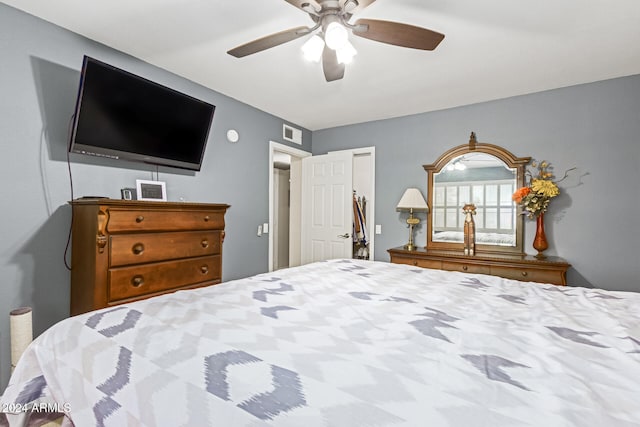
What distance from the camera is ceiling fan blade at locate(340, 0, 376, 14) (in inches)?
58.3

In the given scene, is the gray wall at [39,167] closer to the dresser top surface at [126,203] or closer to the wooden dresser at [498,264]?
the dresser top surface at [126,203]

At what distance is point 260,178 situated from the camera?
3.67m

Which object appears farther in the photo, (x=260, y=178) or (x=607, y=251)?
(x=260, y=178)

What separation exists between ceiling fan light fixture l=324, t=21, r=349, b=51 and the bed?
1297 millimetres

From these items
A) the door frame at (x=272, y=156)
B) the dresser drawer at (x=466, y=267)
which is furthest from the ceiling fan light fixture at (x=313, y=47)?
the dresser drawer at (x=466, y=267)

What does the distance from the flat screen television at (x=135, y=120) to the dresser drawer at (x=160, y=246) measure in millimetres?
685

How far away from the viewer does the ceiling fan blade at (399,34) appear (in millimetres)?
1612

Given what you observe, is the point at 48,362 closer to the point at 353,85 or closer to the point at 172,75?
the point at 172,75

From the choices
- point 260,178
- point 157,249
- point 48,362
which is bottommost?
point 48,362

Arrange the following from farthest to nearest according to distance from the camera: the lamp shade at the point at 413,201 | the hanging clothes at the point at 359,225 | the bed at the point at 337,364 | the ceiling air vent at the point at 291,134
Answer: the hanging clothes at the point at 359,225 → the ceiling air vent at the point at 291,134 → the lamp shade at the point at 413,201 → the bed at the point at 337,364

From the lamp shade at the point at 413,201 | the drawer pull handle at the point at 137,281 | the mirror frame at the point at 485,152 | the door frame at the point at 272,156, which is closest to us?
the drawer pull handle at the point at 137,281

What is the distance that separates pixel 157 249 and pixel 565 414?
86.8 inches

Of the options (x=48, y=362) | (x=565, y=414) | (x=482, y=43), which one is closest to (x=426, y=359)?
(x=565, y=414)

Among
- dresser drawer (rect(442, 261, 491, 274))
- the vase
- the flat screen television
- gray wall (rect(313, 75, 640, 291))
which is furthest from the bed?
gray wall (rect(313, 75, 640, 291))
